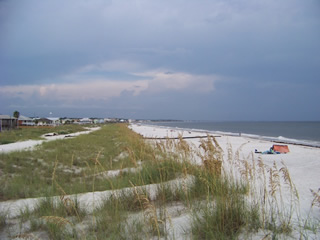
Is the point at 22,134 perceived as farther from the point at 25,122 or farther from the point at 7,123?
the point at 25,122


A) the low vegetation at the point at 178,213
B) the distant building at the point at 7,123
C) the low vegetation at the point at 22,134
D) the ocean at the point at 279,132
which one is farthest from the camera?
the distant building at the point at 7,123

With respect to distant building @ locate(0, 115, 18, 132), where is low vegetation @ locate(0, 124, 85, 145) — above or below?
below

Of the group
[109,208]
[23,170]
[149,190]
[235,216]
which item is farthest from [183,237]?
[23,170]

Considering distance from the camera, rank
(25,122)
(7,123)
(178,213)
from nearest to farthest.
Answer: (178,213), (7,123), (25,122)

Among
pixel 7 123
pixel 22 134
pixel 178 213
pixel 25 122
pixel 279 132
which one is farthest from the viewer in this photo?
pixel 25 122

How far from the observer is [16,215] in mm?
3393

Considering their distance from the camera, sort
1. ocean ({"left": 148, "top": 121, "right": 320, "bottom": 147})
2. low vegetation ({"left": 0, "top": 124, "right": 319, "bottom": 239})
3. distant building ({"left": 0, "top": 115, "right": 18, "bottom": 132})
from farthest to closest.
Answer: distant building ({"left": 0, "top": 115, "right": 18, "bottom": 132}) → ocean ({"left": 148, "top": 121, "right": 320, "bottom": 147}) → low vegetation ({"left": 0, "top": 124, "right": 319, "bottom": 239})

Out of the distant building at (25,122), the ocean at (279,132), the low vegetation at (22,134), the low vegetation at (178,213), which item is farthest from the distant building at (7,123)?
the ocean at (279,132)

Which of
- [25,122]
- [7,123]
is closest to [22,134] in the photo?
[7,123]

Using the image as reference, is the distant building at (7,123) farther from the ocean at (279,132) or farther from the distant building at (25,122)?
the ocean at (279,132)

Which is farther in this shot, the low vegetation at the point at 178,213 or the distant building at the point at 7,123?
the distant building at the point at 7,123

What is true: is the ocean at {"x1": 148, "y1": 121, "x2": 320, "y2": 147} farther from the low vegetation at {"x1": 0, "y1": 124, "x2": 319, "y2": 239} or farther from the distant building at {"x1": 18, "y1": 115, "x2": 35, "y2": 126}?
the distant building at {"x1": 18, "y1": 115, "x2": 35, "y2": 126}

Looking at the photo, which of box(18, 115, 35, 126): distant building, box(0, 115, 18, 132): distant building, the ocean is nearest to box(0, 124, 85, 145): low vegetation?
box(0, 115, 18, 132): distant building

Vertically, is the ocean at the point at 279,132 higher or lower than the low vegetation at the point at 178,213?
lower
